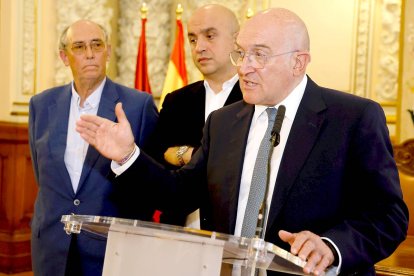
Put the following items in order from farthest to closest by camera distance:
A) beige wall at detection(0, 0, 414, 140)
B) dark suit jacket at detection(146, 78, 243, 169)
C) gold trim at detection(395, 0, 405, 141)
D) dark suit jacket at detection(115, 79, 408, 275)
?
1. beige wall at detection(0, 0, 414, 140)
2. gold trim at detection(395, 0, 405, 141)
3. dark suit jacket at detection(146, 78, 243, 169)
4. dark suit jacket at detection(115, 79, 408, 275)

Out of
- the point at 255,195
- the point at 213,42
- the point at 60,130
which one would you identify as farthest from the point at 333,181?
the point at 60,130

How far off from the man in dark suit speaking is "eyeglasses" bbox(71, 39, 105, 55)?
117 centimetres

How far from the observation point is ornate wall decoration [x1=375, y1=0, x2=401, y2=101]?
5.84 metres

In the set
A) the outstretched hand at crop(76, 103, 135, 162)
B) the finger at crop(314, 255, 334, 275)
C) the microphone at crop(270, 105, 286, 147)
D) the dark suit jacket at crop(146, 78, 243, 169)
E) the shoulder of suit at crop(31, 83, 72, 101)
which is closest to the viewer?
the finger at crop(314, 255, 334, 275)

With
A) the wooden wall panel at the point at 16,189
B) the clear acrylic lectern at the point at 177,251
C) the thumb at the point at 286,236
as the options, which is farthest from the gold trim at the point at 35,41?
the thumb at the point at 286,236

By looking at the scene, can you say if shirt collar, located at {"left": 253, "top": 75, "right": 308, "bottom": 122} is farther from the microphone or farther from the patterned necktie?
the microphone

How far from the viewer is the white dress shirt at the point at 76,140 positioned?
3410 mm

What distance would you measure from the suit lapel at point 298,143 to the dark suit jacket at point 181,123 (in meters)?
0.94

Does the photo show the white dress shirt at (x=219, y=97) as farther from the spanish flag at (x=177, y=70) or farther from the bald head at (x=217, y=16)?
the spanish flag at (x=177, y=70)

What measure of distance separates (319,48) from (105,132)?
4149 millimetres

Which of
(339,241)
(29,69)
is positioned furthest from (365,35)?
(339,241)

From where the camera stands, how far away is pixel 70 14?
6.75 meters

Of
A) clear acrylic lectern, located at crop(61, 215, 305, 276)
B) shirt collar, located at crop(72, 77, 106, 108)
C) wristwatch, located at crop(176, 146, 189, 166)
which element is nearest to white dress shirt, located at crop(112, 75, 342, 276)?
clear acrylic lectern, located at crop(61, 215, 305, 276)

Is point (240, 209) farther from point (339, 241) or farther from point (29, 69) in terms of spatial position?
point (29, 69)
